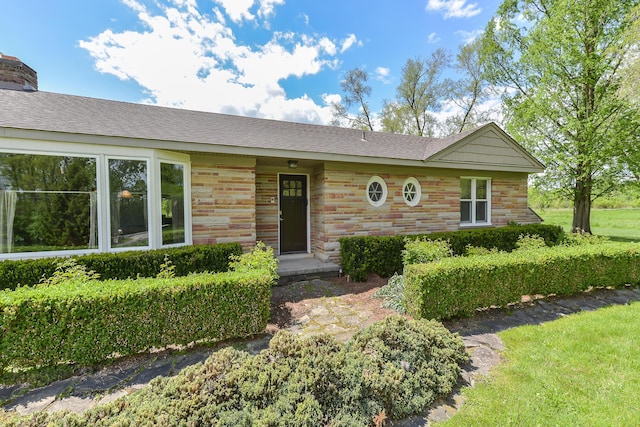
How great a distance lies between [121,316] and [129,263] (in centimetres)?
201

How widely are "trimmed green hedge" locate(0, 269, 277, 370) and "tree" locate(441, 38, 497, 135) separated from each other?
2169 cm

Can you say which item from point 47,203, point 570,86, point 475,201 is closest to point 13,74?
point 47,203

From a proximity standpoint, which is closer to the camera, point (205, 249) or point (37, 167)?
point (37, 167)

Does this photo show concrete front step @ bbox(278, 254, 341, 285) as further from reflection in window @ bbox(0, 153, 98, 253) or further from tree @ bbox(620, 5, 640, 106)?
tree @ bbox(620, 5, 640, 106)

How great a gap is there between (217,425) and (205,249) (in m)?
3.89

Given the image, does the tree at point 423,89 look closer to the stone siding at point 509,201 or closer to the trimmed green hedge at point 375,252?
the stone siding at point 509,201

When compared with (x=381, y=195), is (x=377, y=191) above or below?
above

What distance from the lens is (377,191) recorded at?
7.43 meters

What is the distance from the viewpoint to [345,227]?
22.8 feet

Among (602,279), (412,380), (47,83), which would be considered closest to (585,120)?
(602,279)

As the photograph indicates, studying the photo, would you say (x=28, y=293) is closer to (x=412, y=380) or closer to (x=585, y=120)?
(x=412, y=380)

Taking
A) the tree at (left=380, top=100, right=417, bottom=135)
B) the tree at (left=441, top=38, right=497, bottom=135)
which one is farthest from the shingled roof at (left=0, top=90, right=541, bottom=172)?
the tree at (left=441, top=38, right=497, bottom=135)

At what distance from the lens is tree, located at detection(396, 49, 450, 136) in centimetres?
2014

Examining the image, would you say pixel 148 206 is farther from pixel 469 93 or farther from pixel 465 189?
pixel 469 93
